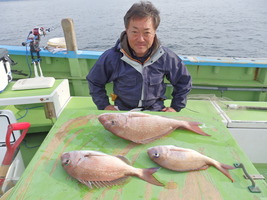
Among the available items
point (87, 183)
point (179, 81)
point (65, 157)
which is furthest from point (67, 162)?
point (179, 81)

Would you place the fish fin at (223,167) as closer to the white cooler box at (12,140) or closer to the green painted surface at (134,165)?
the green painted surface at (134,165)

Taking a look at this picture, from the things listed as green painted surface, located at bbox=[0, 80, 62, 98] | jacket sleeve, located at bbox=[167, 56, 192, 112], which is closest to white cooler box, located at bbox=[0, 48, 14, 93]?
green painted surface, located at bbox=[0, 80, 62, 98]

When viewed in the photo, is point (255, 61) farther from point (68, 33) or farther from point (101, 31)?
point (101, 31)

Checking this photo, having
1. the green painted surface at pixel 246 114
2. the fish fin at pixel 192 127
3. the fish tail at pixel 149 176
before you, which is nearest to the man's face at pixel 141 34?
the fish fin at pixel 192 127

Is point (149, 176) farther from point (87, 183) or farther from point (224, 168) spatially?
point (224, 168)

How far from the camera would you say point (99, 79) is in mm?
2707

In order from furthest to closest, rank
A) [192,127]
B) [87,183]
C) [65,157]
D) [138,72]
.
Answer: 1. [138,72]
2. [192,127]
3. [65,157]
4. [87,183]

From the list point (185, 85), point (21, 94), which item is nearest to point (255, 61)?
point (185, 85)

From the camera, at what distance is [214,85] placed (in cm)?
440

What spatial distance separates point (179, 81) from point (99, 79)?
3.49 feet

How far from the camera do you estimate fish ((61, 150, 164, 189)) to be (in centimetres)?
143

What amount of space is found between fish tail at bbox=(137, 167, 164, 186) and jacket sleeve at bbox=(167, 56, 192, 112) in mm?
1487

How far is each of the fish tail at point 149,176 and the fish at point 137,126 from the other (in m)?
0.29

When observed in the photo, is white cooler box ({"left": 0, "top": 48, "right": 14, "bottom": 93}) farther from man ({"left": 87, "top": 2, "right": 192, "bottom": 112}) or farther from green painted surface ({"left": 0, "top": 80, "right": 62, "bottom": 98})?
man ({"left": 87, "top": 2, "right": 192, "bottom": 112})
